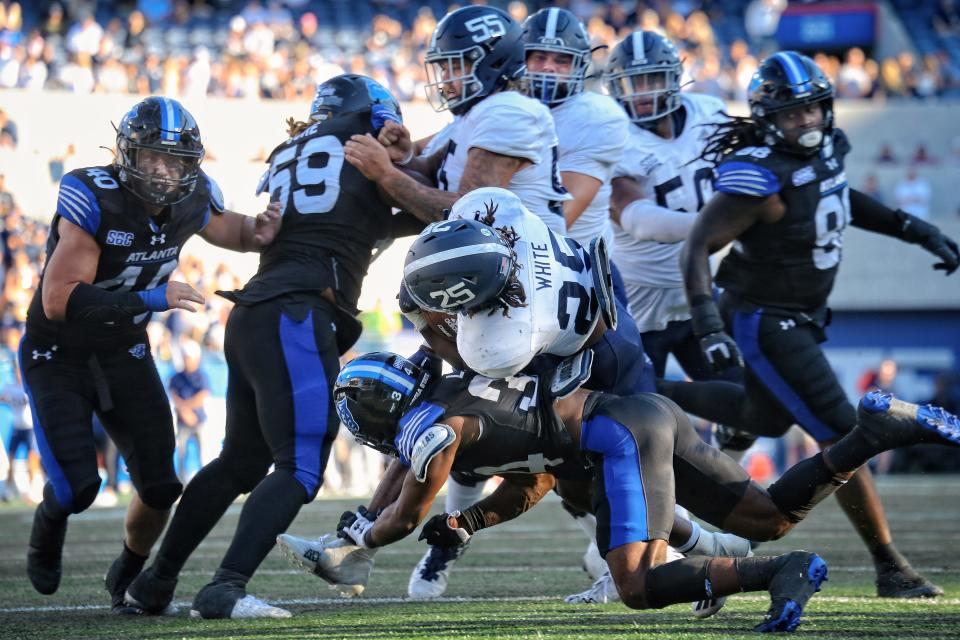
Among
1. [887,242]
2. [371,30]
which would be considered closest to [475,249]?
[887,242]

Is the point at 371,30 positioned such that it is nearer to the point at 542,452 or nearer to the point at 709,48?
the point at 709,48

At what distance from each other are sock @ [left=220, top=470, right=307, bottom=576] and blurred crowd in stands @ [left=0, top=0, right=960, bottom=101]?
44.5 feet

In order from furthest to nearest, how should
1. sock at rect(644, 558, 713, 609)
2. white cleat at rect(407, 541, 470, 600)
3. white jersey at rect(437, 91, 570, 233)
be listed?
white cleat at rect(407, 541, 470, 600) → white jersey at rect(437, 91, 570, 233) → sock at rect(644, 558, 713, 609)

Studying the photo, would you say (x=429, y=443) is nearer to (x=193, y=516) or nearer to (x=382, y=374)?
(x=382, y=374)

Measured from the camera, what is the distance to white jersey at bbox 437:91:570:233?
451 centimetres

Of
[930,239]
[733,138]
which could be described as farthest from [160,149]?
[930,239]

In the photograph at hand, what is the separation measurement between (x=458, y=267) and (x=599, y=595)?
1526 millimetres

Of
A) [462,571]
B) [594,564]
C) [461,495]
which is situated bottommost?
[462,571]

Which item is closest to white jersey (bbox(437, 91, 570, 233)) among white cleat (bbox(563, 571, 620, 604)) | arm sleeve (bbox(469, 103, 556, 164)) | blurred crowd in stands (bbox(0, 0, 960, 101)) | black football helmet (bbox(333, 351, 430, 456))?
arm sleeve (bbox(469, 103, 556, 164))

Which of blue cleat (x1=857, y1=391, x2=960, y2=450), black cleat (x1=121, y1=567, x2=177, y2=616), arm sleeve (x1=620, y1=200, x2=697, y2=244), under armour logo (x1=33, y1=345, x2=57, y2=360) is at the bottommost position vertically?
black cleat (x1=121, y1=567, x2=177, y2=616)

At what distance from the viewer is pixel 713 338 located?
481cm

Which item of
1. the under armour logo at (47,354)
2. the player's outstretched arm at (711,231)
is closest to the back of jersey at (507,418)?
the player's outstretched arm at (711,231)

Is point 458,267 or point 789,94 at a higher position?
point 789,94

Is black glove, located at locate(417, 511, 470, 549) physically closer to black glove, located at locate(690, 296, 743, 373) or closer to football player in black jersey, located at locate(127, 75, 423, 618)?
football player in black jersey, located at locate(127, 75, 423, 618)
